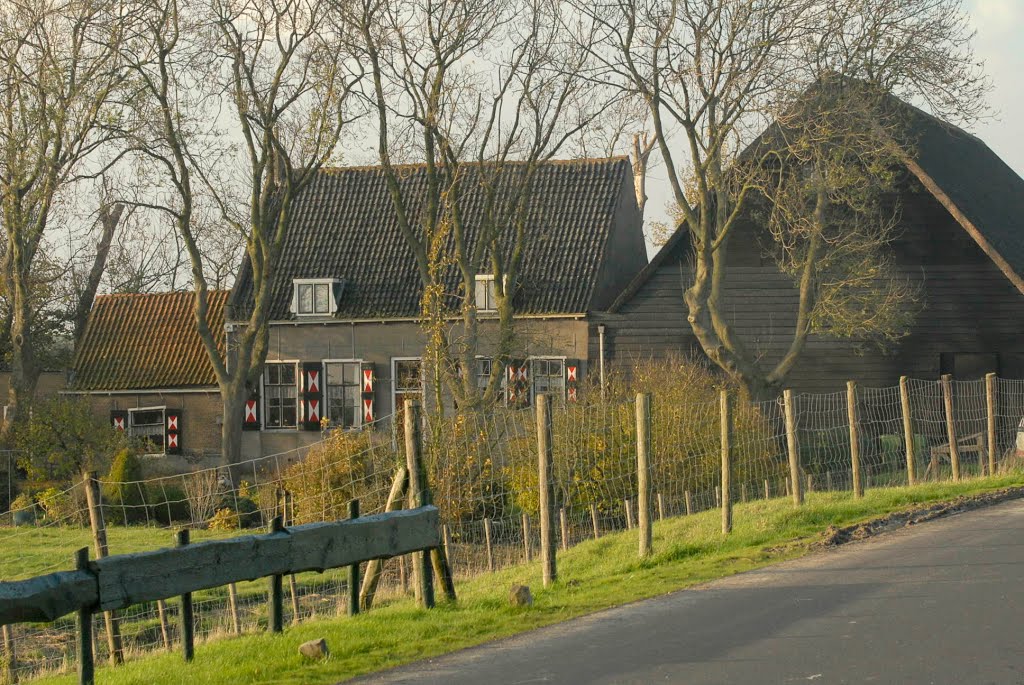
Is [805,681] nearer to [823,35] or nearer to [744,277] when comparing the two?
[823,35]

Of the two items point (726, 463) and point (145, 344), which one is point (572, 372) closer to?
point (145, 344)

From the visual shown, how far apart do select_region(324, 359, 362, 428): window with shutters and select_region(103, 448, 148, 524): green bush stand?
7.11 m

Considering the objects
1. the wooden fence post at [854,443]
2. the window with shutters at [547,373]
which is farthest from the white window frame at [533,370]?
the wooden fence post at [854,443]

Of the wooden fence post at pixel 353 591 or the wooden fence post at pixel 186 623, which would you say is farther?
the wooden fence post at pixel 353 591

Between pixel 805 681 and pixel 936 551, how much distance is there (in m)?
5.75

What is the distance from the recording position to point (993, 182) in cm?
3578

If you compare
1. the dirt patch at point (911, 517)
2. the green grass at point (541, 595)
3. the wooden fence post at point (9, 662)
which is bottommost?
the wooden fence post at point (9, 662)

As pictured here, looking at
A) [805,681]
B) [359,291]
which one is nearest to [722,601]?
[805,681]

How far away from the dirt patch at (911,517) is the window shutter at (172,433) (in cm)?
2551

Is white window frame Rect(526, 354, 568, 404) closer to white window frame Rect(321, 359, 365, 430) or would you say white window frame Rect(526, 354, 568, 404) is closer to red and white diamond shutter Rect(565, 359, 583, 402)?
red and white diamond shutter Rect(565, 359, 583, 402)

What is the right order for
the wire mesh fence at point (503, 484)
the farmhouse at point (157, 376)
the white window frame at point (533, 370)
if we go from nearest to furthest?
the wire mesh fence at point (503, 484), the white window frame at point (533, 370), the farmhouse at point (157, 376)

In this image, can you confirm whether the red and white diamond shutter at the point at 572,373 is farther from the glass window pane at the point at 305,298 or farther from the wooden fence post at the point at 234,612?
the wooden fence post at the point at 234,612

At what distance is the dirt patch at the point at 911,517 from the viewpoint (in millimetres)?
14250

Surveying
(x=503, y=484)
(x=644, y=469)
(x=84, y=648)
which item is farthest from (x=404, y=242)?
(x=84, y=648)
